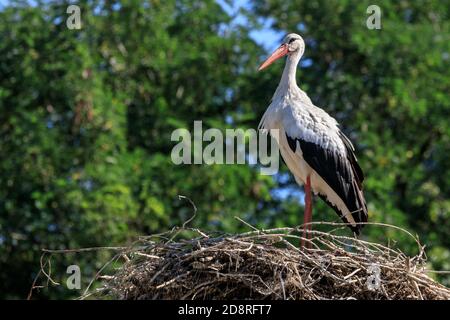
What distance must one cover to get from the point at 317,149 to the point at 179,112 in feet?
24.8

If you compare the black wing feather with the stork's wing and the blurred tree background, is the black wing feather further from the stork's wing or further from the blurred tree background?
the blurred tree background

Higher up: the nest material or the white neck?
the white neck

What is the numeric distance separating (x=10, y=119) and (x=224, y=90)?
131 inches

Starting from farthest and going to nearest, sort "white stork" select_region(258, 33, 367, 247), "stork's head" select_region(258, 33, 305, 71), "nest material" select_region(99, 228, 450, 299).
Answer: "stork's head" select_region(258, 33, 305, 71) < "white stork" select_region(258, 33, 367, 247) < "nest material" select_region(99, 228, 450, 299)

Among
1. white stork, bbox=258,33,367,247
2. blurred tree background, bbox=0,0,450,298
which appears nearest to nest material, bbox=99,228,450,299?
white stork, bbox=258,33,367,247

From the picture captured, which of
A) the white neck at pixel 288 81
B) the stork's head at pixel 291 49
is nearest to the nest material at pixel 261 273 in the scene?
the white neck at pixel 288 81

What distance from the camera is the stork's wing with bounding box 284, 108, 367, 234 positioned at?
36.0 feet

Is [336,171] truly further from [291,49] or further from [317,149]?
[291,49]

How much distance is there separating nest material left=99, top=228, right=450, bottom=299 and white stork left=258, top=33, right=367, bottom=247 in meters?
1.93

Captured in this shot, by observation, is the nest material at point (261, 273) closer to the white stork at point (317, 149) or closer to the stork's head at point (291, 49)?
the white stork at point (317, 149)

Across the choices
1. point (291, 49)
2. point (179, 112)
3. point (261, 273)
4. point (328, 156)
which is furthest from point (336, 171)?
point (179, 112)

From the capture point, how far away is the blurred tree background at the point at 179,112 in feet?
54.3

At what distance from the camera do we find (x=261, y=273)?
8695mm
